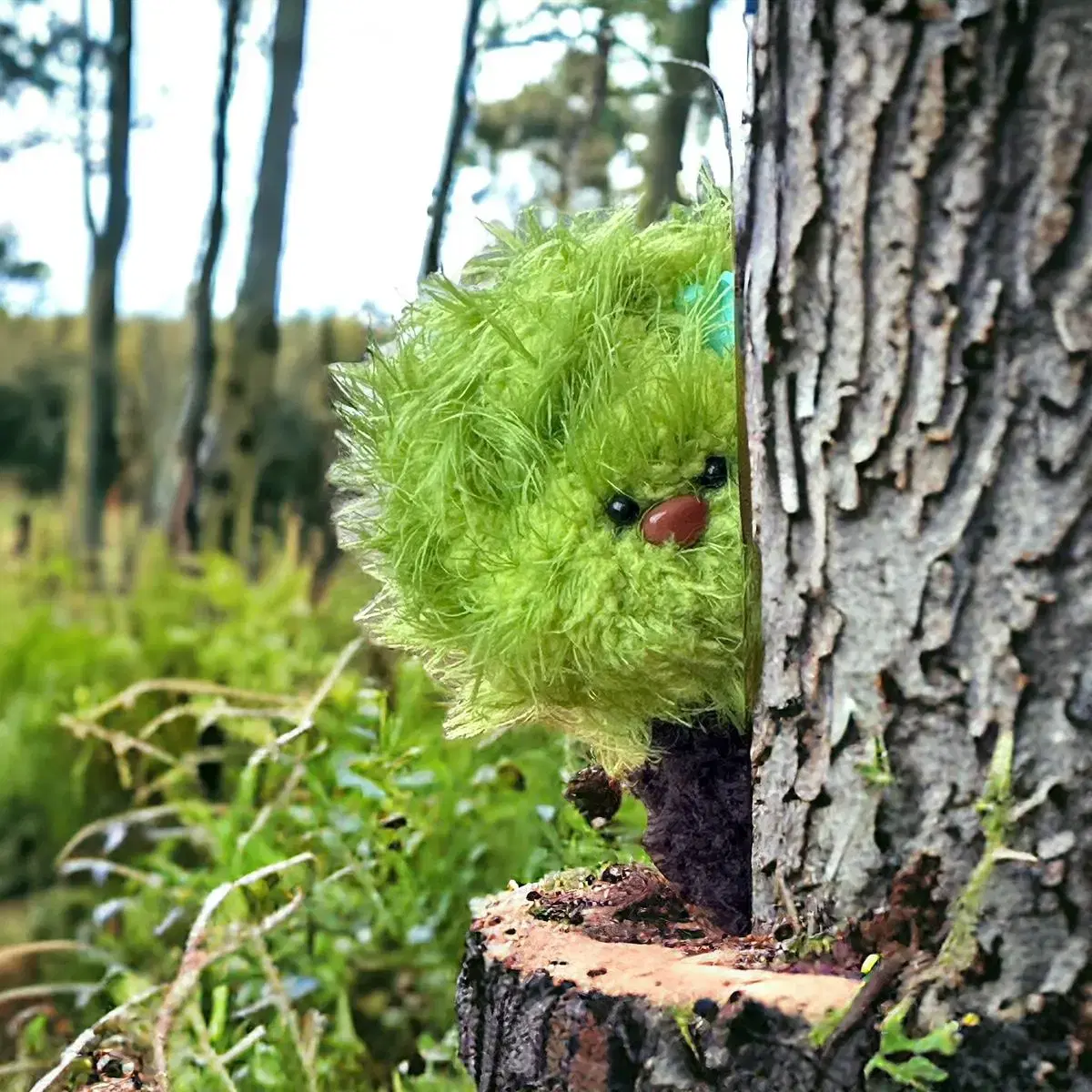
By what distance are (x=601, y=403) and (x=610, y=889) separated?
1.30 ft

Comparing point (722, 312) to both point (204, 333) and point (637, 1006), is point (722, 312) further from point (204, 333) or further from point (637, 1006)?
point (204, 333)

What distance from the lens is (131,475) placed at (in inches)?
190

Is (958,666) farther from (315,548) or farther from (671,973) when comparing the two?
(315,548)

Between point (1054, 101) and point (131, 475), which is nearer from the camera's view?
point (1054, 101)

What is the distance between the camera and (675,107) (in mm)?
2148

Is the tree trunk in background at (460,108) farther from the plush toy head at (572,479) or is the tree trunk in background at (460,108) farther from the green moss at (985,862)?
the green moss at (985,862)

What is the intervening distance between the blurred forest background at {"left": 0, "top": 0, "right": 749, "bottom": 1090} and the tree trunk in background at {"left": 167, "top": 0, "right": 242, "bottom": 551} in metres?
0.01

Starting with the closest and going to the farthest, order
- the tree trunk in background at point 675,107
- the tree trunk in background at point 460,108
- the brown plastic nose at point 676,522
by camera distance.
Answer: the brown plastic nose at point 676,522 < the tree trunk in background at point 675,107 < the tree trunk in background at point 460,108

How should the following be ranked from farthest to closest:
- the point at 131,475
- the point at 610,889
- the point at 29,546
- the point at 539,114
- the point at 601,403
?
1. the point at 131,475
2. the point at 29,546
3. the point at 539,114
4. the point at 610,889
5. the point at 601,403

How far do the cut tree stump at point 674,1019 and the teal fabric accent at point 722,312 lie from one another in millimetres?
404

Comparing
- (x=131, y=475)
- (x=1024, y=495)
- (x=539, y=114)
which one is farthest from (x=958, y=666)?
(x=131, y=475)

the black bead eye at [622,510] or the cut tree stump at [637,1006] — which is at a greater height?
the black bead eye at [622,510]

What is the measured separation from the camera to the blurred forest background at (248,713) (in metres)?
1.38

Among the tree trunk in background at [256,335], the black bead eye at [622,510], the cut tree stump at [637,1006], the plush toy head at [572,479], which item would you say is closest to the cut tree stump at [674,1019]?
the cut tree stump at [637,1006]
